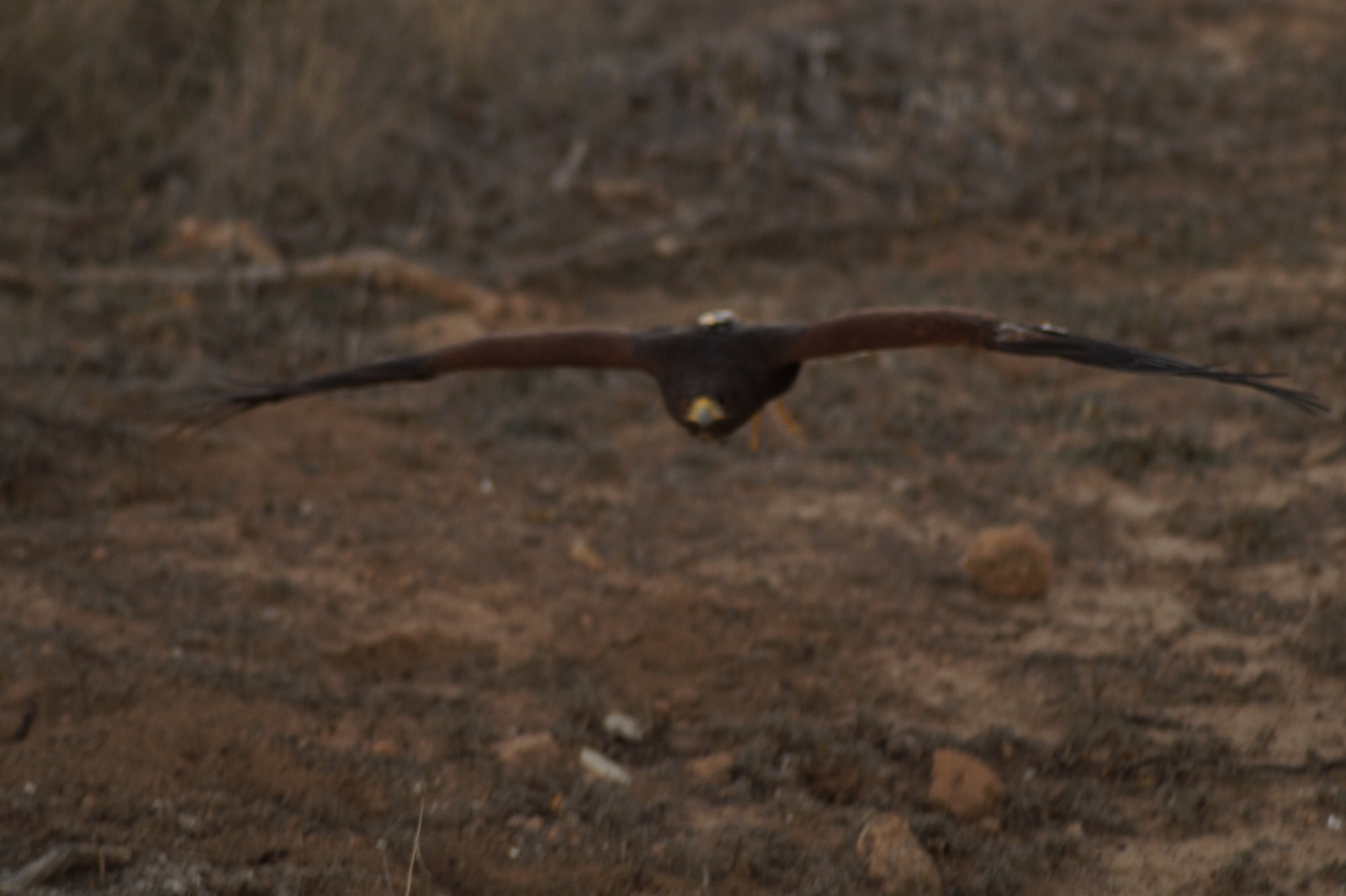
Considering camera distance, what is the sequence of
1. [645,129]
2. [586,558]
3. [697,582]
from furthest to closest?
[645,129], [586,558], [697,582]

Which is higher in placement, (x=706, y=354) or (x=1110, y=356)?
(x=1110, y=356)

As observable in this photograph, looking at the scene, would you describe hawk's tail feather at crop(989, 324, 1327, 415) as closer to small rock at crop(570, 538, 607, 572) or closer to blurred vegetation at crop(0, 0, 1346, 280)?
small rock at crop(570, 538, 607, 572)

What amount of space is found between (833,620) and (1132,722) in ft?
3.40

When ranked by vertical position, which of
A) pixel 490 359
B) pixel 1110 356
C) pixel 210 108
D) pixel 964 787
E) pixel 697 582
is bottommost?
pixel 210 108

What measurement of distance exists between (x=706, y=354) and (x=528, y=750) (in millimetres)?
1270

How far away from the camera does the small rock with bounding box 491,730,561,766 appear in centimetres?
392

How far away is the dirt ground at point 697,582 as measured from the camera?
139 inches

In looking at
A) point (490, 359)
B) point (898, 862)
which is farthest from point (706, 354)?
point (898, 862)

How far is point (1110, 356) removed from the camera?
3.44 meters

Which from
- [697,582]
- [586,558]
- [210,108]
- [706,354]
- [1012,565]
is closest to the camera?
[706,354]

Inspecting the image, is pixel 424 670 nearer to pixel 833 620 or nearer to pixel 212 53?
pixel 833 620

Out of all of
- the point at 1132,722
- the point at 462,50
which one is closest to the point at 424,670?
the point at 1132,722

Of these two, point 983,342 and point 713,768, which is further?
point 713,768

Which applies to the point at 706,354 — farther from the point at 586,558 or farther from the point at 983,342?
the point at 586,558
